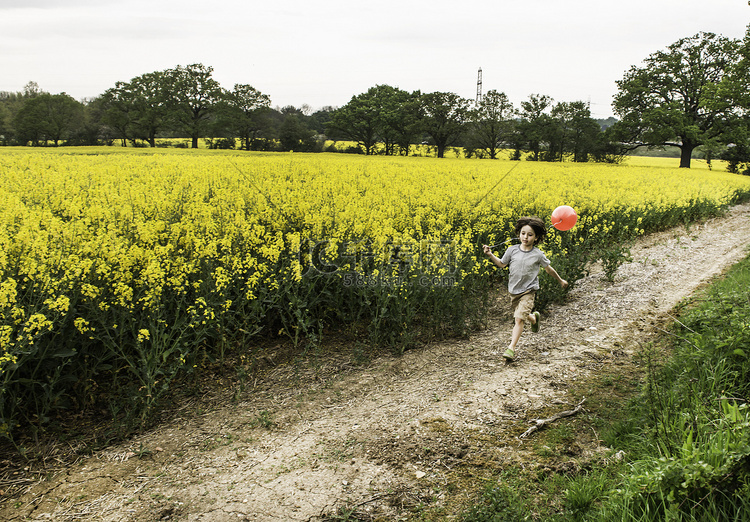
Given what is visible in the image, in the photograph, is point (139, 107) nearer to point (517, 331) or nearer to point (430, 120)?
point (430, 120)

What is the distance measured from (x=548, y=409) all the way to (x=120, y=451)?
3.78m

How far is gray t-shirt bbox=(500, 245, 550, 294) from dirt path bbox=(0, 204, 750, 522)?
2.78ft

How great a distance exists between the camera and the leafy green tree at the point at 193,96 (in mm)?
50656

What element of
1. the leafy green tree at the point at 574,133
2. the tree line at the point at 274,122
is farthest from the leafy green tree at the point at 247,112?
the leafy green tree at the point at 574,133

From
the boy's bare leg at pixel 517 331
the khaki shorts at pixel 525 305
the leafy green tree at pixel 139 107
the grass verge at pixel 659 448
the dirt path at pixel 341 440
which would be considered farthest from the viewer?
the leafy green tree at pixel 139 107

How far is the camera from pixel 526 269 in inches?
204

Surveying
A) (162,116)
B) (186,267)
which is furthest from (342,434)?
(162,116)

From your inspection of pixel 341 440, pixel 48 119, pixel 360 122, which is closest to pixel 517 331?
pixel 341 440

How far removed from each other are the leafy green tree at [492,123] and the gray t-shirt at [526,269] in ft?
147

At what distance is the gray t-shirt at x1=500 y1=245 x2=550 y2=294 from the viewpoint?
17.0 ft

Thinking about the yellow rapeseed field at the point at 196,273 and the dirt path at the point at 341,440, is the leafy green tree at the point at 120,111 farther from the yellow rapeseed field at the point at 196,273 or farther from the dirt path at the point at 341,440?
the dirt path at the point at 341,440

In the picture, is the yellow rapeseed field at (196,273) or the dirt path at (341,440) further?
the yellow rapeseed field at (196,273)

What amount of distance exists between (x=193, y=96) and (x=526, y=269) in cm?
5772

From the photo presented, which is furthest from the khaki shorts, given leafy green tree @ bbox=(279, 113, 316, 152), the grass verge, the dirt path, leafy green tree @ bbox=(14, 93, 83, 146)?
leafy green tree @ bbox=(14, 93, 83, 146)
